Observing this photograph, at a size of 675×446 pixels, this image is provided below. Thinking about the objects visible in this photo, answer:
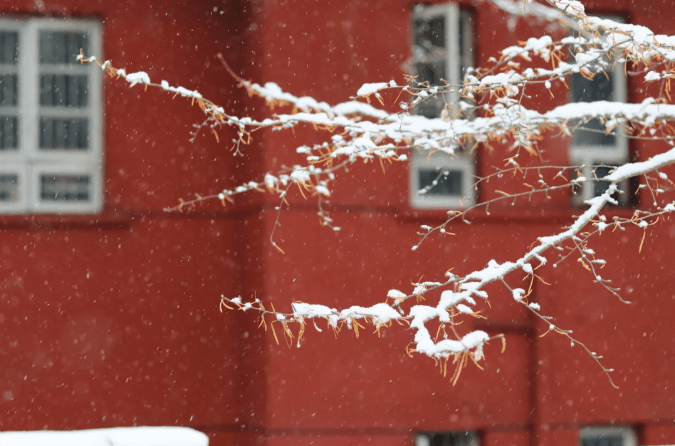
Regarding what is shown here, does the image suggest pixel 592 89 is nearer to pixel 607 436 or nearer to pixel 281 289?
pixel 607 436

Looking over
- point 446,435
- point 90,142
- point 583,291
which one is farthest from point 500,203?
point 90,142

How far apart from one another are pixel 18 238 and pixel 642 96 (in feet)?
16.9

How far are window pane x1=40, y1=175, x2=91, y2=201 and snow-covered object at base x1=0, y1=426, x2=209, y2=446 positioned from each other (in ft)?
10.9

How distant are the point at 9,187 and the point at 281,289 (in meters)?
2.45

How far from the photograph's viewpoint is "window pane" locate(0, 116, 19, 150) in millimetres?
7312

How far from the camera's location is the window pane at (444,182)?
7.38 m

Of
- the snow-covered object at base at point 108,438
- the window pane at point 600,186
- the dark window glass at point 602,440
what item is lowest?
the dark window glass at point 602,440

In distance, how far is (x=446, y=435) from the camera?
23.6 ft

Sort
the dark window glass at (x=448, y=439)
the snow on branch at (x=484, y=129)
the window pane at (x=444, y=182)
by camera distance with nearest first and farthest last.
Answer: the snow on branch at (x=484, y=129) < the dark window glass at (x=448, y=439) < the window pane at (x=444, y=182)

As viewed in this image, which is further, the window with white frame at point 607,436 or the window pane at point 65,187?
the window pane at point 65,187

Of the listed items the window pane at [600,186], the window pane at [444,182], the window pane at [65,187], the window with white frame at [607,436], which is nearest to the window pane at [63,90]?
the window pane at [65,187]

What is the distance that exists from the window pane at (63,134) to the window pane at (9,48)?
54 centimetres

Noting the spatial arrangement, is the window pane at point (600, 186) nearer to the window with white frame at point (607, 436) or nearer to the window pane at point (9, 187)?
the window with white frame at point (607, 436)

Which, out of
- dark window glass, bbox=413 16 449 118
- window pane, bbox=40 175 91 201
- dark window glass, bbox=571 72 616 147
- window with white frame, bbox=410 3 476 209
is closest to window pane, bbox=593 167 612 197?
dark window glass, bbox=571 72 616 147
